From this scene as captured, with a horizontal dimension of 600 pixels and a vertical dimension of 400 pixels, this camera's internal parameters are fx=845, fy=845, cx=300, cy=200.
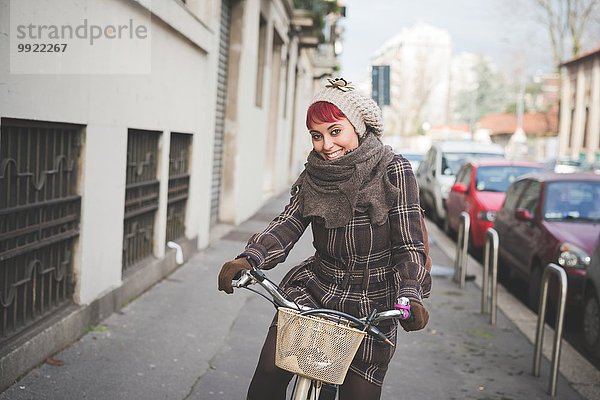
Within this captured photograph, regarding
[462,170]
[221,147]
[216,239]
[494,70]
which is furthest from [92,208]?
[494,70]

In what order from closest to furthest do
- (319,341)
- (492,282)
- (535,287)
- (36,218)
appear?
(319,341) < (36,218) < (492,282) < (535,287)

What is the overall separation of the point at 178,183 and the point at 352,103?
668cm

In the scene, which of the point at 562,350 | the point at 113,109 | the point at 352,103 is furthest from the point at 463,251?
the point at 352,103

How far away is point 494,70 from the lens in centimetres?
11700

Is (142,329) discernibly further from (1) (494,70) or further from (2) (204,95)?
(1) (494,70)

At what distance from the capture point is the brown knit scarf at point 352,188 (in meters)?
3.46

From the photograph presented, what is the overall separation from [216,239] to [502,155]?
1156cm

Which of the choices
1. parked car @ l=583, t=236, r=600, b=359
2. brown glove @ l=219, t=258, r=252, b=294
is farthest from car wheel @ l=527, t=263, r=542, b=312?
brown glove @ l=219, t=258, r=252, b=294

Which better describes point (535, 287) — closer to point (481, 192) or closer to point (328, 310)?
point (481, 192)

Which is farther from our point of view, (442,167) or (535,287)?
(442,167)

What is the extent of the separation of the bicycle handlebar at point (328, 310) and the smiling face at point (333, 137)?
1.91 ft

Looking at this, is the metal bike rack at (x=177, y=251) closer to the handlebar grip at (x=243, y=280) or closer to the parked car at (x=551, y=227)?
the parked car at (x=551, y=227)

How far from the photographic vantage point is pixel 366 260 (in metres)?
3.51

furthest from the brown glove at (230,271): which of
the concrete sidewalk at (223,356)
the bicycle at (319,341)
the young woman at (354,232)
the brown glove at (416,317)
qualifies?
the concrete sidewalk at (223,356)
